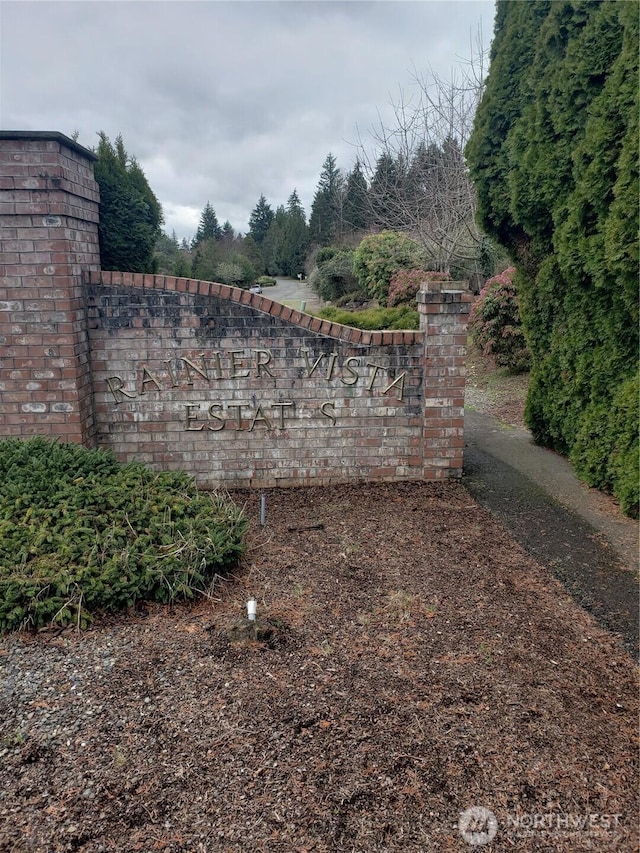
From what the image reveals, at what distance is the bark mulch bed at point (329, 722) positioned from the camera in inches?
81.5

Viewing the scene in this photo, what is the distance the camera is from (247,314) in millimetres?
5391

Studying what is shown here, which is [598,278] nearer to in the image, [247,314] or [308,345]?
[308,345]

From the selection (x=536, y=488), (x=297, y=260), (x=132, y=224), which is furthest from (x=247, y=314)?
(x=297, y=260)

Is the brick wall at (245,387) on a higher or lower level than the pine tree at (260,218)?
lower

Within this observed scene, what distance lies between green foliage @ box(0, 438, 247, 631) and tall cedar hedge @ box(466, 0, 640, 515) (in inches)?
142

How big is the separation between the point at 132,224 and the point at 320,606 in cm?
458

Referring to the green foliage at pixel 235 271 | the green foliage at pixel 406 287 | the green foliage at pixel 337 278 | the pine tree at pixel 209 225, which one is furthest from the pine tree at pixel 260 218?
the green foliage at pixel 406 287

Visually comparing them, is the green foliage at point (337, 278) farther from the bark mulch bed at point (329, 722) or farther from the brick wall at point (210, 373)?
the bark mulch bed at point (329, 722)

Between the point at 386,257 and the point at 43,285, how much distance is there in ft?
40.6

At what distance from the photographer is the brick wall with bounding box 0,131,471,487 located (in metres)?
5.03

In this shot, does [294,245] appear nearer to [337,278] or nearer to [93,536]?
[337,278]

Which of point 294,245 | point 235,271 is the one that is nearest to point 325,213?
point 294,245

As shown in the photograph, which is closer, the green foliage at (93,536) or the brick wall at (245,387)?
the green foliage at (93,536)

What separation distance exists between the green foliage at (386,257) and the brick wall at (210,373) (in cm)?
1030
